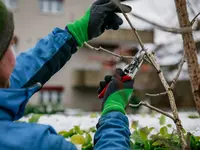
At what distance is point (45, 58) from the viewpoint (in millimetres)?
2520

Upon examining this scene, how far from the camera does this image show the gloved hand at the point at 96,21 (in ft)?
8.23

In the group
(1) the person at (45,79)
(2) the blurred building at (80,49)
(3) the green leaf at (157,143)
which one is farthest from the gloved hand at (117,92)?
(2) the blurred building at (80,49)

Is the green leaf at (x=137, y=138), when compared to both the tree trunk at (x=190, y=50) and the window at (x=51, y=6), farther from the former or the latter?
the window at (x=51, y=6)

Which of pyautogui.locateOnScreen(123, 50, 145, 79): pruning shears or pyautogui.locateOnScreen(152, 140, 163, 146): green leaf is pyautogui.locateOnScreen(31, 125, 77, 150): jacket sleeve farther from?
pyautogui.locateOnScreen(152, 140, 163, 146): green leaf

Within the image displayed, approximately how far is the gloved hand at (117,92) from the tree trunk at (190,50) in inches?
25.9

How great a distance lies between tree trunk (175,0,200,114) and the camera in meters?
2.63

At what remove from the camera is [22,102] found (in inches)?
68.4

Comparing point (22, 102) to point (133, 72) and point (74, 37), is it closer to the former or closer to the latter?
point (133, 72)

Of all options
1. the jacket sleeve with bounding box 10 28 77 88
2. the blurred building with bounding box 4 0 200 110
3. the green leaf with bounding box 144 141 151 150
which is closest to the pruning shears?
the jacket sleeve with bounding box 10 28 77 88

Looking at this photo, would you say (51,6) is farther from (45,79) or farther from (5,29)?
(5,29)

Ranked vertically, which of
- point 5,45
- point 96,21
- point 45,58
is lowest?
point 5,45

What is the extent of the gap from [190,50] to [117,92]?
2.55 ft

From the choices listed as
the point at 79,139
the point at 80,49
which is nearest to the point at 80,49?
the point at 80,49

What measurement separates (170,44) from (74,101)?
15094 millimetres
